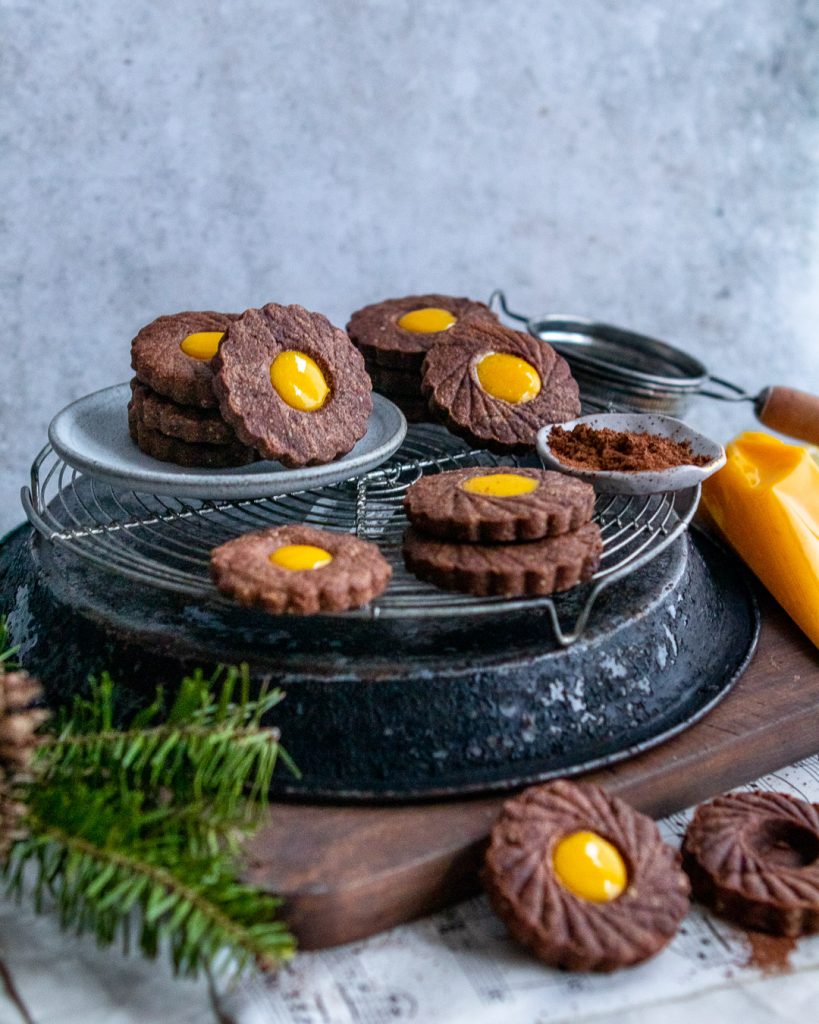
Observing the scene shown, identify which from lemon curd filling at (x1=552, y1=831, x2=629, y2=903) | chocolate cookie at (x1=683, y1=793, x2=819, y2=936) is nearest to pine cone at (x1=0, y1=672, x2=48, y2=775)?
lemon curd filling at (x1=552, y1=831, x2=629, y2=903)

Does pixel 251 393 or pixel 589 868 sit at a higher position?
pixel 251 393

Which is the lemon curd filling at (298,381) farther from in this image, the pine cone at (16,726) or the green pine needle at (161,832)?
the pine cone at (16,726)

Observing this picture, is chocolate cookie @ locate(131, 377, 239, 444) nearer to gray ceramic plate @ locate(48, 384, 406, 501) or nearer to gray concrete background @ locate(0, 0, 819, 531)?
gray ceramic plate @ locate(48, 384, 406, 501)

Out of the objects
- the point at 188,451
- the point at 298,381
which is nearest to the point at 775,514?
the point at 298,381

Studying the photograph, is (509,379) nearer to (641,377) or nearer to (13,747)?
(641,377)

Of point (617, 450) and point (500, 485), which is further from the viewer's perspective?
point (617, 450)

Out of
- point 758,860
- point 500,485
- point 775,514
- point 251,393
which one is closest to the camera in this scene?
point 758,860

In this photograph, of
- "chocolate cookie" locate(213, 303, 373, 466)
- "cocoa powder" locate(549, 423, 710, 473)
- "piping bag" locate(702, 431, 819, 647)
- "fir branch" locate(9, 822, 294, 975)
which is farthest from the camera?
"piping bag" locate(702, 431, 819, 647)

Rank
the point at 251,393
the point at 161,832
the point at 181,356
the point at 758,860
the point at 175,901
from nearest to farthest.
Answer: the point at 175,901 < the point at 161,832 < the point at 758,860 < the point at 251,393 < the point at 181,356
